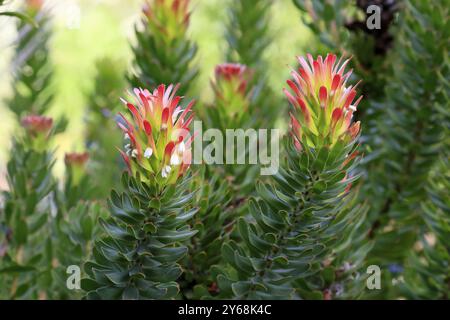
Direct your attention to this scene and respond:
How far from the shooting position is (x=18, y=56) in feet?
4.35

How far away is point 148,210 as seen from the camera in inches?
27.2

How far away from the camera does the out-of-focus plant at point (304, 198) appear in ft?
2.26

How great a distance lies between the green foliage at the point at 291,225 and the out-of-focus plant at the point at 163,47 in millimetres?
363

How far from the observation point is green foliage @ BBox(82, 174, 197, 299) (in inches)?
26.9

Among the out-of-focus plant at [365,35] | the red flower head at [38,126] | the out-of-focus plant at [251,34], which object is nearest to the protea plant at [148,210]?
the red flower head at [38,126]

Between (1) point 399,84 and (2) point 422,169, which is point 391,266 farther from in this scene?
(1) point 399,84

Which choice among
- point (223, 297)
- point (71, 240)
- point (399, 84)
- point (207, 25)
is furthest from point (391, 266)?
point (207, 25)

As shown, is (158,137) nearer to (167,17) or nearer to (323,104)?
(323,104)

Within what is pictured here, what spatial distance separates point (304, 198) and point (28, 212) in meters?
0.51

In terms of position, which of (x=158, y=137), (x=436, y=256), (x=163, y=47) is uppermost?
(x=163, y=47)

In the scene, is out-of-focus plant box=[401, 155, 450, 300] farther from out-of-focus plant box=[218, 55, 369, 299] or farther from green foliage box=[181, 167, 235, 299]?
green foliage box=[181, 167, 235, 299]

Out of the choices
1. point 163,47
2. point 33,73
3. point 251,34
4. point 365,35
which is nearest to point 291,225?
point 163,47

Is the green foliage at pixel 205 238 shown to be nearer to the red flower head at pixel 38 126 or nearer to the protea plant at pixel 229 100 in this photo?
the protea plant at pixel 229 100

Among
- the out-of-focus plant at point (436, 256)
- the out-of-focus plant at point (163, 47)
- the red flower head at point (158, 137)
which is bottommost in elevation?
the out-of-focus plant at point (436, 256)
